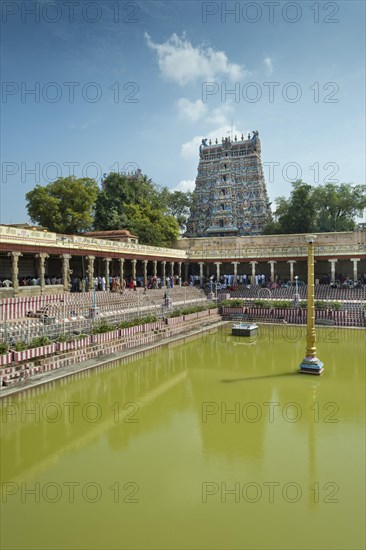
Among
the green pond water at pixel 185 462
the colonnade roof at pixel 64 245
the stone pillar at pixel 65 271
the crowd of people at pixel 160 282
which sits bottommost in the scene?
the green pond water at pixel 185 462

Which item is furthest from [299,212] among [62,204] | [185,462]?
[185,462]

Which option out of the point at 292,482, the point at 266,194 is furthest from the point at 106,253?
the point at 266,194

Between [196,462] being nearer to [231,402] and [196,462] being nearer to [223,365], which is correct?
[231,402]

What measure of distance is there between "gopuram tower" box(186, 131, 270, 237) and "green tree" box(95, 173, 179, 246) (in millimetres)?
11656

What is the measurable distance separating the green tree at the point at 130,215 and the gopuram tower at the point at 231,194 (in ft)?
38.2

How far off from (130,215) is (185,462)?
3829 centimetres

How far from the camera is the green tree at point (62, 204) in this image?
37625 millimetres

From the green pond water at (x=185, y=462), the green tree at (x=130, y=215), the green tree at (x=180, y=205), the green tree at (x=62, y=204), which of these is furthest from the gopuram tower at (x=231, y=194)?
the green pond water at (x=185, y=462)

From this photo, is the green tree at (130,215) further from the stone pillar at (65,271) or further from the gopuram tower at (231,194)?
the stone pillar at (65,271)

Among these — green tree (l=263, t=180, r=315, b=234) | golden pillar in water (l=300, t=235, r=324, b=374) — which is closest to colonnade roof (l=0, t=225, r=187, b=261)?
golden pillar in water (l=300, t=235, r=324, b=374)

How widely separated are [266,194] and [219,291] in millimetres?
28552

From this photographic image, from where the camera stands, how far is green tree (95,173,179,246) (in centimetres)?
4209

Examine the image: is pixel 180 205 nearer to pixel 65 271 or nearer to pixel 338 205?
pixel 338 205

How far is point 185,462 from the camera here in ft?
23.9
